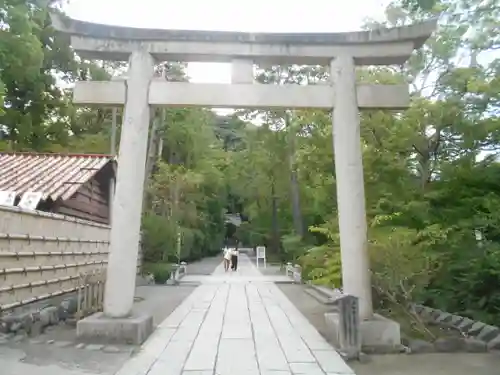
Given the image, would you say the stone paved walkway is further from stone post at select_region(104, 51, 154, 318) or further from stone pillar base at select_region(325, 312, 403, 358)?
stone post at select_region(104, 51, 154, 318)

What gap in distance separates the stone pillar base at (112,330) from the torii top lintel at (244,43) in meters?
4.34

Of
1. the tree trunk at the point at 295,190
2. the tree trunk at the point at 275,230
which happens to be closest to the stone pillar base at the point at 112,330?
the tree trunk at the point at 295,190

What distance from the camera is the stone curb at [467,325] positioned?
7.41m

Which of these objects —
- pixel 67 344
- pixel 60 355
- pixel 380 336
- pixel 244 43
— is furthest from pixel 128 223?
pixel 380 336

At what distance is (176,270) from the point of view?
2136 cm

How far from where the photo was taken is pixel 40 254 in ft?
33.3

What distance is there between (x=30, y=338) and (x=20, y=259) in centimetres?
191

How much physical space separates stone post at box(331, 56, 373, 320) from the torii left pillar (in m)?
3.20

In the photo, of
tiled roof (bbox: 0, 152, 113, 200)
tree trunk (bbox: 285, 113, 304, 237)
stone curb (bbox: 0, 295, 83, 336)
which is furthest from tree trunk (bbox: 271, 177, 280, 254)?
stone curb (bbox: 0, 295, 83, 336)

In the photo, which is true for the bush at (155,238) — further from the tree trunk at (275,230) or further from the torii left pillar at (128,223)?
the tree trunk at (275,230)

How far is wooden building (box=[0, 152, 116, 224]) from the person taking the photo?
1208 centimetres

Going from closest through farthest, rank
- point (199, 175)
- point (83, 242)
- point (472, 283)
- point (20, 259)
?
point (20, 259), point (472, 283), point (83, 242), point (199, 175)

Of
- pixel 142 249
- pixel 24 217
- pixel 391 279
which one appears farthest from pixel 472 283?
pixel 142 249

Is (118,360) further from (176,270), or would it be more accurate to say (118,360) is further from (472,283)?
(176,270)
